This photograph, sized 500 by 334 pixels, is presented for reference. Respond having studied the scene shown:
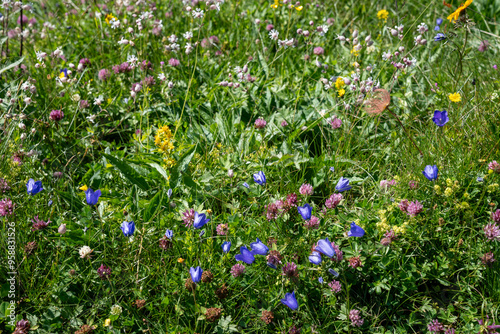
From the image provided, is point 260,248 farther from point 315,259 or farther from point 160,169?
point 160,169

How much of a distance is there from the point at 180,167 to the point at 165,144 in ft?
0.44

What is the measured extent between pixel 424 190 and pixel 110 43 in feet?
7.75

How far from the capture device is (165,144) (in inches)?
81.5

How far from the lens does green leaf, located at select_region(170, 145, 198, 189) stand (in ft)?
6.85

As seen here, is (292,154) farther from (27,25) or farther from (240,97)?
(27,25)

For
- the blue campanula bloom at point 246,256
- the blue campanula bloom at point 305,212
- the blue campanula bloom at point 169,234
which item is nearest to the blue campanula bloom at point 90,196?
the blue campanula bloom at point 169,234

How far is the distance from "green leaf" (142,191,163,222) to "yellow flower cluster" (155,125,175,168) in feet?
0.54

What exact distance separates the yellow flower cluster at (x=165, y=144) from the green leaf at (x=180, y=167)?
3 cm

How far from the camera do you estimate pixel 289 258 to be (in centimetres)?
180

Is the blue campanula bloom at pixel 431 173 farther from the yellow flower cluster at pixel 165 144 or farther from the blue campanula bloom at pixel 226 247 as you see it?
the yellow flower cluster at pixel 165 144

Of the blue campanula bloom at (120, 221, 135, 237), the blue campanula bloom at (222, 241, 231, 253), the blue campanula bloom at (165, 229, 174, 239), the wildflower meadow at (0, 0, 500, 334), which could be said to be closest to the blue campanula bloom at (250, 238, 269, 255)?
the wildflower meadow at (0, 0, 500, 334)

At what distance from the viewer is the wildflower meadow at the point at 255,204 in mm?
1698

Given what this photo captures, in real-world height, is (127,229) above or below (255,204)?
above

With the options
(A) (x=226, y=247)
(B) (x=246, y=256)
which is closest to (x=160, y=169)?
(A) (x=226, y=247)
